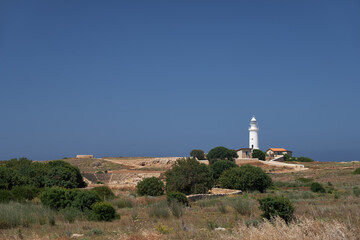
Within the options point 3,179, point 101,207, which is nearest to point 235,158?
point 3,179

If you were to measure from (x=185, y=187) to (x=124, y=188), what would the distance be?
34.3ft

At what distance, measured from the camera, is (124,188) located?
Answer: 37.8 metres

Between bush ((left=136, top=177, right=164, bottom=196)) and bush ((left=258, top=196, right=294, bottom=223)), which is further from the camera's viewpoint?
bush ((left=136, top=177, right=164, bottom=196))

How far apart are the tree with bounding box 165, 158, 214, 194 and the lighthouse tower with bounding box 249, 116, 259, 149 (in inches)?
2620

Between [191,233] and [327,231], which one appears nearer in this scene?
[327,231]

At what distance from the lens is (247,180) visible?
31.5 meters

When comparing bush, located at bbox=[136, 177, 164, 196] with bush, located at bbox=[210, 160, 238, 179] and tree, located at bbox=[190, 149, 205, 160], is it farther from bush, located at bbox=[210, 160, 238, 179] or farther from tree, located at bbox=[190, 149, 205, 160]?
tree, located at bbox=[190, 149, 205, 160]

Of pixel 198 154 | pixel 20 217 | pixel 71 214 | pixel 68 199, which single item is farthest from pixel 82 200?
pixel 198 154

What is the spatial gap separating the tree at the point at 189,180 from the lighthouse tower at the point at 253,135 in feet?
218

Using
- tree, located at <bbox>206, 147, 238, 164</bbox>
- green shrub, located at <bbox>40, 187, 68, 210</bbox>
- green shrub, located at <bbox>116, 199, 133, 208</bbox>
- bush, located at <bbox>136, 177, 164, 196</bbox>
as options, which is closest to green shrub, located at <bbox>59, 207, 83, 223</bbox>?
green shrub, located at <bbox>40, 187, 68, 210</bbox>

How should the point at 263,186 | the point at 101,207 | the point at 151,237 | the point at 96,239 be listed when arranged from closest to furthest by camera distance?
the point at 151,237 → the point at 96,239 → the point at 101,207 → the point at 263,186

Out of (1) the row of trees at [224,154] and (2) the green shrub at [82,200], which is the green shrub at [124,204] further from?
(1) the row of trees at [224,154]

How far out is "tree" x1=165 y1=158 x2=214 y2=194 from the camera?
29575mm

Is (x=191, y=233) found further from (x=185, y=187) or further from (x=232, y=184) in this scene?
(x=232, y=184)
